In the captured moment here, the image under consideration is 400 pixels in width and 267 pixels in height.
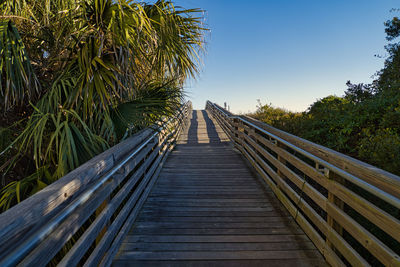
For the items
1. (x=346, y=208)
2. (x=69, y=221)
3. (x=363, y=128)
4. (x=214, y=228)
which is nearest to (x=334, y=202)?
(x=214, y=228)

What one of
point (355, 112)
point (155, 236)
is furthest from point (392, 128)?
point (155, 236)

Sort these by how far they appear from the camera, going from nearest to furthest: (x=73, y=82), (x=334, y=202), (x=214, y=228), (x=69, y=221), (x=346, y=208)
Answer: (x=69, y=221) < (x=334, y=202) < (x=214, y=228) < (x=73, y=82) < (x=346, y=208)

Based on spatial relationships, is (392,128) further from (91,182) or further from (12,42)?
(12,42)

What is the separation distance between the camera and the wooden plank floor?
2180 millimetres

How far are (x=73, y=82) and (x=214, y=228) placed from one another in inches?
97.8

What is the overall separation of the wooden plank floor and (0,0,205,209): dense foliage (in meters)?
1.09

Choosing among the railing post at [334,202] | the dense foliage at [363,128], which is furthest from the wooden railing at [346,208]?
the dense foliage at [363,128]

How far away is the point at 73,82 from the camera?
2957mm

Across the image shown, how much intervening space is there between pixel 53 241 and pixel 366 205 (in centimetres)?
202

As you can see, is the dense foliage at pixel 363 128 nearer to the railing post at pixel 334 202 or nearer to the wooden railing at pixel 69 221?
the railing post at pixel 334 202

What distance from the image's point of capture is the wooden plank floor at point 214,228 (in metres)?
2.18

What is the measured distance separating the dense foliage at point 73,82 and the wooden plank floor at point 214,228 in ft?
3.57

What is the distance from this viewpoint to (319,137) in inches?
191

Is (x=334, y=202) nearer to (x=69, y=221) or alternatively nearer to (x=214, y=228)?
(x=214, y=228)
